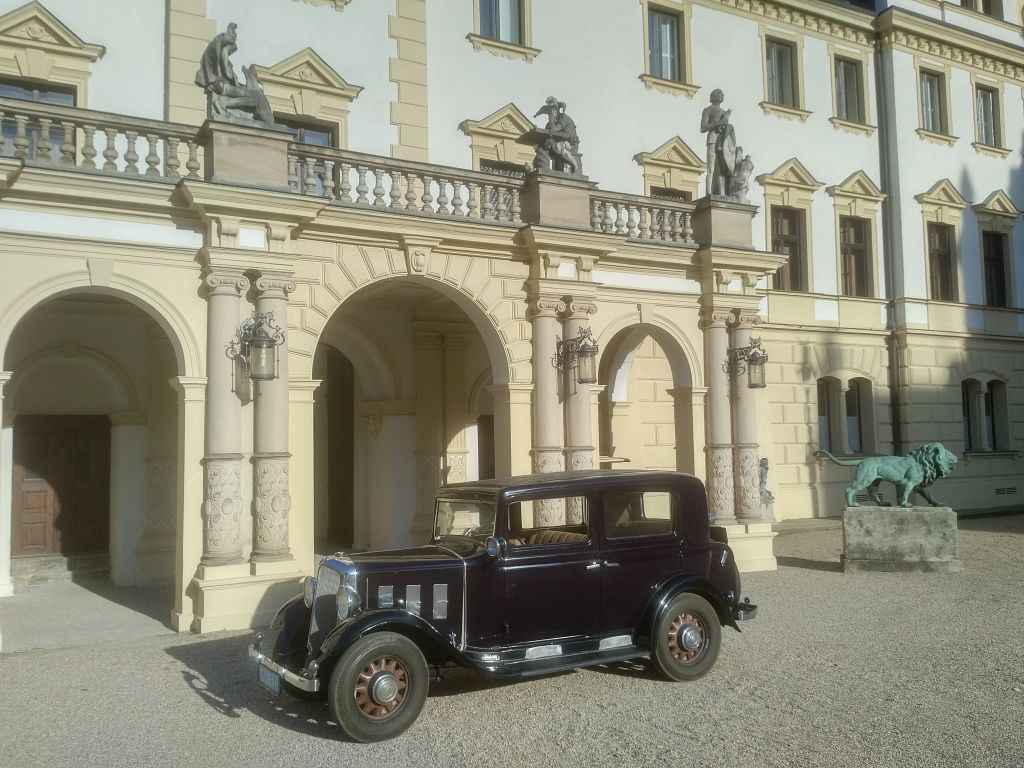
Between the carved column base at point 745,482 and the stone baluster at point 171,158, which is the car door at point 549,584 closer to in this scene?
the stone baluster at point 171,158

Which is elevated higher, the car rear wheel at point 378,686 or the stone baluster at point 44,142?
the stone baluster at point 44,142

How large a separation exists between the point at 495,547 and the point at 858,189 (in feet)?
54.1

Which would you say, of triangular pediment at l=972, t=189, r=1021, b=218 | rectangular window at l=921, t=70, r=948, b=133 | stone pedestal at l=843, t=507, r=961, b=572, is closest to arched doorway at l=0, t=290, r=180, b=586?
stone pedestal at l=843, t=507, r=961, b=572

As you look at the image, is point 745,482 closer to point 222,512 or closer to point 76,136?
point 222,512

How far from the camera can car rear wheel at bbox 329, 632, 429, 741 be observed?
228 inches

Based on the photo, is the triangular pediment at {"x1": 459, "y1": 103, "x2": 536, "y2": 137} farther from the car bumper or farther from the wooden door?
the car bumper

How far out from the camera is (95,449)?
13.4m

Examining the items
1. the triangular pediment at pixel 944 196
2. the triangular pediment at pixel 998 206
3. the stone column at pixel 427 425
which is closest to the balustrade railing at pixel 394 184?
the stone column at pixel 427 425

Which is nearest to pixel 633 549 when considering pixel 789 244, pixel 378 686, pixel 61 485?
pixel 378 686

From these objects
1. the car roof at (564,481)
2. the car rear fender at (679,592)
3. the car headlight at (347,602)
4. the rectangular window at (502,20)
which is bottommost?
the car rear fender at (679,592)

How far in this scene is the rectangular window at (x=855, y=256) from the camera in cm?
1973

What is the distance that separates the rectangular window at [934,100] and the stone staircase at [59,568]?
20037mm

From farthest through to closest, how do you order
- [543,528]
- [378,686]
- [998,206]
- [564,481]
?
[998,206], [543,528], [564,481], [378,686]

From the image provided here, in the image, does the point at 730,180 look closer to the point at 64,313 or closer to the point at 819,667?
the point at 819,667
